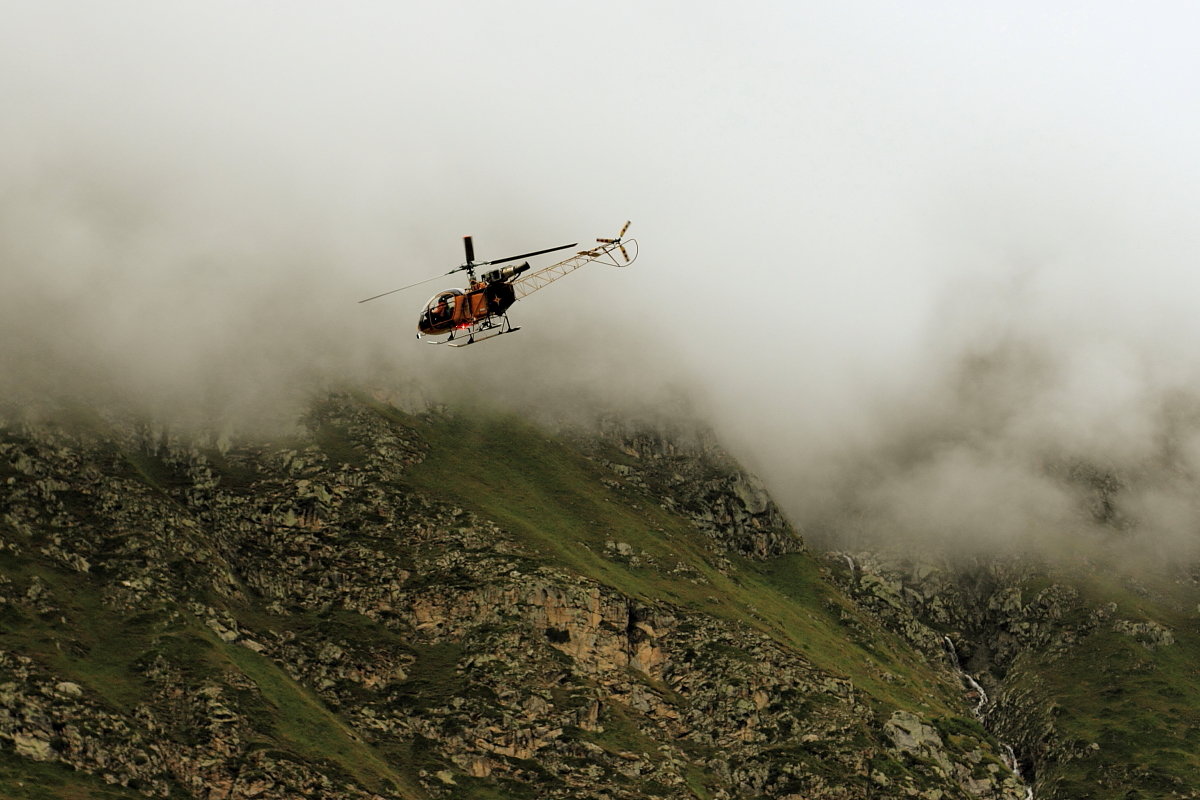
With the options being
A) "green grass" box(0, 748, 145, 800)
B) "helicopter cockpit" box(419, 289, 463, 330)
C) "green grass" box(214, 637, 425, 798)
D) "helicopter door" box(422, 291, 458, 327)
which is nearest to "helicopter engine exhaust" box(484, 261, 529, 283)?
"helicopter cockpit" box(419, 289, 463, 330)

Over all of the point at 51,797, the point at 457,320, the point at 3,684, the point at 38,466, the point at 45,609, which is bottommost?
the point at 51,797

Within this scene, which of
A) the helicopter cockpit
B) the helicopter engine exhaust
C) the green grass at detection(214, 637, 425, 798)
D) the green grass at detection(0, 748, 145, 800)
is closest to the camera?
the helicopter engine exhaust

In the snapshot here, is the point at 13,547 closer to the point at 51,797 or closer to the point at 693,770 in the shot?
the point at 51,797

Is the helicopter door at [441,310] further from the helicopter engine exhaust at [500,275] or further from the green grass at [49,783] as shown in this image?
the green grass at [49,783]

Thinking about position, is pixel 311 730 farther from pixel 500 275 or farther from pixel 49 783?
pixel 500 275

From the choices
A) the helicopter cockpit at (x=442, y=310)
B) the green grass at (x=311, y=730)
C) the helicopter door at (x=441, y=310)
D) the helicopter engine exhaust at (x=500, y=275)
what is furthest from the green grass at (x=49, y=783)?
the helicopter engine exhaust at (x=500, y=275)

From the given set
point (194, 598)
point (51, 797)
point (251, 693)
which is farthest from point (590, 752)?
point (51, 797)

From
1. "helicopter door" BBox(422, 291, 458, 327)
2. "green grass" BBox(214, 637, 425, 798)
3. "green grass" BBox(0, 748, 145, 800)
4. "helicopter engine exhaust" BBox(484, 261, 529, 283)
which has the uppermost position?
"helicopter engine exhaust" BBox(484, 261, 529, 283)

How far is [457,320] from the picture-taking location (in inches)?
5285

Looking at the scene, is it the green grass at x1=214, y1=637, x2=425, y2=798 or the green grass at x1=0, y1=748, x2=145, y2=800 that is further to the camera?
the green grass at x1=214, y1=637, x2=425, y2=798

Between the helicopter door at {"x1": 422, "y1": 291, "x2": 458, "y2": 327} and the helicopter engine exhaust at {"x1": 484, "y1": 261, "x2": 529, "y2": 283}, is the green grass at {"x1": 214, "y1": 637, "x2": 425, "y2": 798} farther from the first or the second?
the helicopter engine exhaust at {"x1": 484, "y1": 261, "x2": 529, "y2": 283}

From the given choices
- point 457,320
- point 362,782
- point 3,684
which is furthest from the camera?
point 362,782

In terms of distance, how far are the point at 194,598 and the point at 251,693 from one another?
25010mm

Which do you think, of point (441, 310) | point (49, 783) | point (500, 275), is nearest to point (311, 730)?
point (49, 783)
